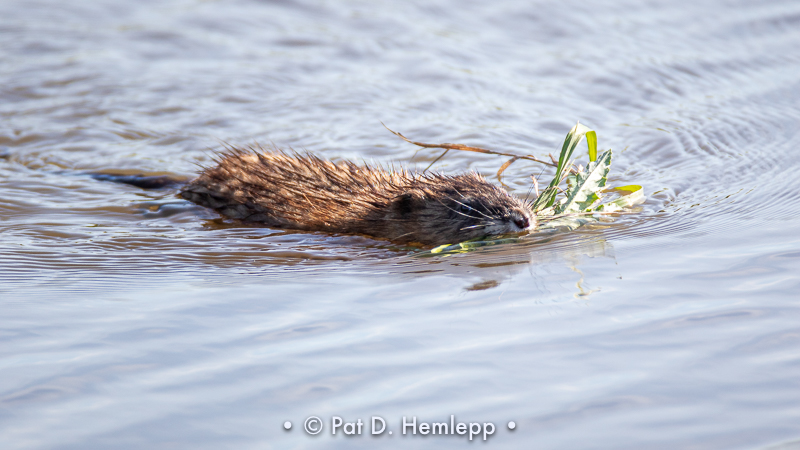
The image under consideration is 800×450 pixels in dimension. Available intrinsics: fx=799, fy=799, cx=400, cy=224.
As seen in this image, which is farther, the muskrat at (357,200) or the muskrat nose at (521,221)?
the muskrat at (357,200)

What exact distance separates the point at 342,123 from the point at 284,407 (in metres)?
5.62

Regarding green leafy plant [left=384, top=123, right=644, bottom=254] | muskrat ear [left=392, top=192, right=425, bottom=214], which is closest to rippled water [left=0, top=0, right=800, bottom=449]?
green leafy plant [left=384, top=123, right=644, bottom=254]

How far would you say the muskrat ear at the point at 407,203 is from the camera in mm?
5129

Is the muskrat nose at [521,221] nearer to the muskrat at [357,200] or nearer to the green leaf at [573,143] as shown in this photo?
the muskrat at [357,200]

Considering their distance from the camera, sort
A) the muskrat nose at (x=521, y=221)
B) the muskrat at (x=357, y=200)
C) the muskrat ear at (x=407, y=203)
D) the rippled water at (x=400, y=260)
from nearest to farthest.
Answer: the rippled water at (x=400, y=260) < the muskrat nose at (x=521, y=221) < the muskrat at (x=357, y=200) < the muskrat ear at (x=407, y=203)

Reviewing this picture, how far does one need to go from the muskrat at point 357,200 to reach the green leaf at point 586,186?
33cm

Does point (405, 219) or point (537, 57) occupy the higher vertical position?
point (537, 57)

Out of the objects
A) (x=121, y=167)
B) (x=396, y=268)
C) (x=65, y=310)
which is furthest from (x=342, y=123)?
(x=65, y=310)

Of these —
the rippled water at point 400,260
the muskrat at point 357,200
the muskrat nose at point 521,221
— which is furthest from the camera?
the muskrat at point 357,200

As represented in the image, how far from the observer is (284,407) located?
280 cm

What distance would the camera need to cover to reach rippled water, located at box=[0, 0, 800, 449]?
278 centimetres

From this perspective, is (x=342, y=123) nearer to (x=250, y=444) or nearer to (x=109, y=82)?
(x=109, y=82)

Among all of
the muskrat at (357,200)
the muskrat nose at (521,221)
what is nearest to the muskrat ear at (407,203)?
the muskrat at (357,200)

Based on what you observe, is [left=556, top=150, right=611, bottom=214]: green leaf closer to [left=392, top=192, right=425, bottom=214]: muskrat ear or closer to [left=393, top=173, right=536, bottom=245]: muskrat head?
[left=393, top=173, right=536, bottom=245]: muskrat head
